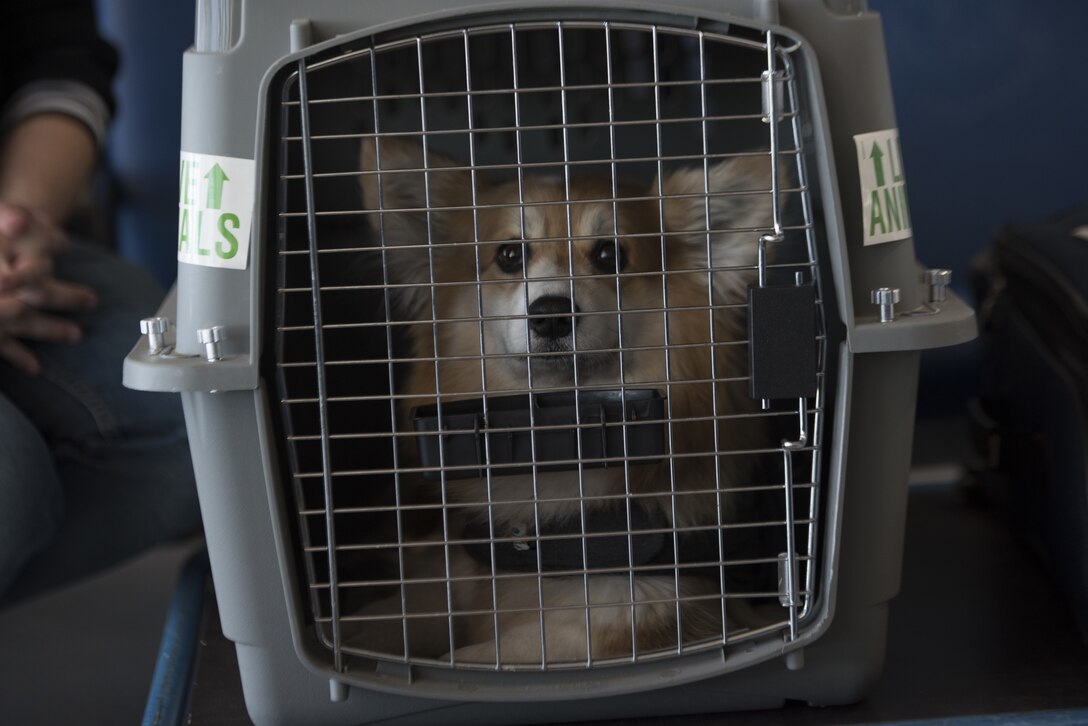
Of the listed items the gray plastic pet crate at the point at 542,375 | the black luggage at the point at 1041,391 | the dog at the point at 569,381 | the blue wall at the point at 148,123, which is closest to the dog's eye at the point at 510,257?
the dog at the point at 569,381

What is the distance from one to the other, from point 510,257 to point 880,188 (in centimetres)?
48

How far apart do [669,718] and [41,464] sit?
0.78m

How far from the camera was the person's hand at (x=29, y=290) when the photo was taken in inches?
47.4

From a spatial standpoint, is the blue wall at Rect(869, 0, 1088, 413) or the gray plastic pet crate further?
the blue wall at Rect(869, 0, 1088, 413)

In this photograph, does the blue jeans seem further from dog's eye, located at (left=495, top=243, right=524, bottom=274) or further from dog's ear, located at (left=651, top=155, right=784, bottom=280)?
dog's ear, located at (left=651, top=155, right=784, bottom=280)

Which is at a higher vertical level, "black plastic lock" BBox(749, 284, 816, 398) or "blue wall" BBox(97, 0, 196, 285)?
"blue wall" BBox(97, 0, 196, 285)

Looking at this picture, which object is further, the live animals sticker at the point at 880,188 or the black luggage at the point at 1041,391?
the black luggage at the point at 1041,391

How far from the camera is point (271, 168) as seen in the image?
0.87 m

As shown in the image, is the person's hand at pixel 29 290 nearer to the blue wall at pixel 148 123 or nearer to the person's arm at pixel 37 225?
the person's arm at pixel 37 225

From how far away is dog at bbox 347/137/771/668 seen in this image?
0.96m

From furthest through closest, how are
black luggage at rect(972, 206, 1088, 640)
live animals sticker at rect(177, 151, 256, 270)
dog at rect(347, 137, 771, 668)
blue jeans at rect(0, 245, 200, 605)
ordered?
blue jeans at rect(0, 245, 200, 605) < black luggage at rect(972, 206, 1088, 640) < dog at rect(347, 137, 771, 668) < live animals sticker at rect(177, 151, 256, 270)

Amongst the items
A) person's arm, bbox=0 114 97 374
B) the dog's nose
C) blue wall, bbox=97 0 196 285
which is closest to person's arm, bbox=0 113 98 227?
person's arm, bbox=0 114 97 374

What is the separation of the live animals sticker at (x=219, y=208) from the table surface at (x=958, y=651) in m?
0.50

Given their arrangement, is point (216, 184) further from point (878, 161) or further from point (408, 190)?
point (878, 161)
